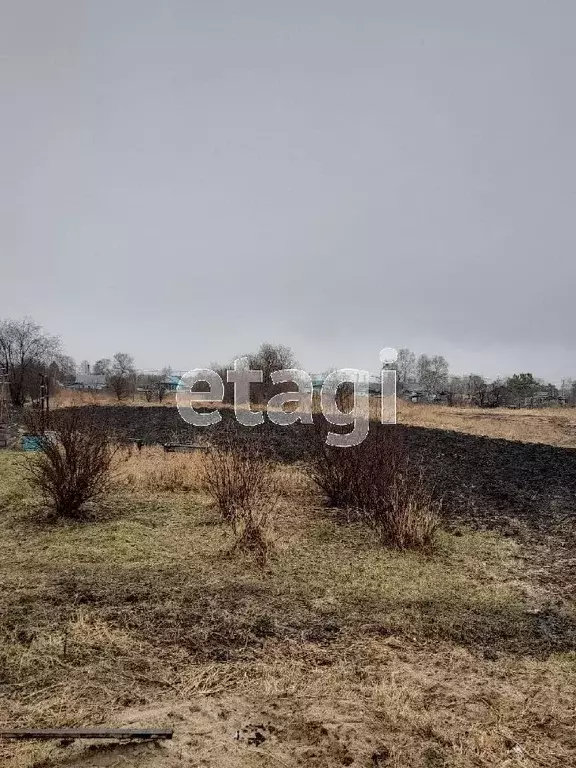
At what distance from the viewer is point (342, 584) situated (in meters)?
5.07

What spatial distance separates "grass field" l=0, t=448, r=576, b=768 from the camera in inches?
106

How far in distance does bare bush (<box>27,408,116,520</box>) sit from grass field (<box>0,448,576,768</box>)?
2.86 feet

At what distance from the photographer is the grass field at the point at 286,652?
106 inches

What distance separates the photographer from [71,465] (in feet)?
24.2

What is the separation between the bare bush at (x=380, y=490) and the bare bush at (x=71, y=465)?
3.18m

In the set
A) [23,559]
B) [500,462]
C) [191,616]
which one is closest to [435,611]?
[191,616]

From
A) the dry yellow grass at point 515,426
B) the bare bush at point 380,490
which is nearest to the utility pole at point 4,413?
the bare bush at point 380,490

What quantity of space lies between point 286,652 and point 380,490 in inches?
157

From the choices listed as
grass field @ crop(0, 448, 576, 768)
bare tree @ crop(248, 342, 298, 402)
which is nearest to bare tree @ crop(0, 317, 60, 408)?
bare tree @ crop(248, 342, 298, 402)

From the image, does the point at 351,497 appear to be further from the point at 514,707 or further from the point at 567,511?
the point at 514,707

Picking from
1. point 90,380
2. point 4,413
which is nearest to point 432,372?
point 90,380

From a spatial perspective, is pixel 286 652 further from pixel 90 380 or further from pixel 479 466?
pixel 90 380

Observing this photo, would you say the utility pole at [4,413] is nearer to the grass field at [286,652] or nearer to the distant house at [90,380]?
the grass field at [286,652]

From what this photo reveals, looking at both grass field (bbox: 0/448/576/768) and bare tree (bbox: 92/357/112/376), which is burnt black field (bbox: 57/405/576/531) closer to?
grass field (bbox: 0/448/576/768)
